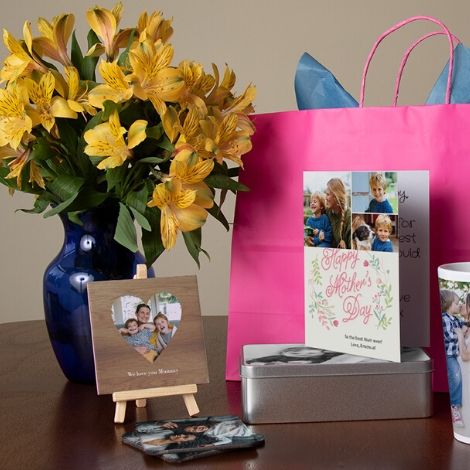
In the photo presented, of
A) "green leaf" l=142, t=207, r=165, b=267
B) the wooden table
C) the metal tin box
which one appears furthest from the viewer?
"green leaf" l=142, t=207, r=165, b=267

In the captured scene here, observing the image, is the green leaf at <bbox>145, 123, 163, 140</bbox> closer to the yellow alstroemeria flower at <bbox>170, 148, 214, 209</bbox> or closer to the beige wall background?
the yellow alstroemeria flower at <bbox>170, 148, 214, 209</bbox>

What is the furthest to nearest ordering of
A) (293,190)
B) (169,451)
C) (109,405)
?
(293,190) < (109,405) < (169,451)

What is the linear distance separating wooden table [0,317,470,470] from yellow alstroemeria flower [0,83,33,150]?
1.07ft

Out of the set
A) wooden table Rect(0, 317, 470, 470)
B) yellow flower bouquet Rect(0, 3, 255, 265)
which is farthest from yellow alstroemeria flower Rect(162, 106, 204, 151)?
wooden table Rect(0, 317, 470, 470)

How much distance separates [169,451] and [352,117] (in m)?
0.52

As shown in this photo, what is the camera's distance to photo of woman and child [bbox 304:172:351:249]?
3.60 ft

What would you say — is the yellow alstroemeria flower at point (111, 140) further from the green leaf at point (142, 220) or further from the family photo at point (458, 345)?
the family photo at point (458, 345)

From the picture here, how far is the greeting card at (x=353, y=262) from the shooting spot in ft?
3.49

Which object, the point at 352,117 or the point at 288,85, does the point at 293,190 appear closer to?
the point at 352,117

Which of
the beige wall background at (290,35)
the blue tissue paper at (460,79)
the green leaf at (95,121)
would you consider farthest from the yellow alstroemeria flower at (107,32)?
the beige wall background at (290,35)

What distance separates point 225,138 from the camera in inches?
45.9

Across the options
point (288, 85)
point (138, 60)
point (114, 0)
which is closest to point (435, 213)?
point (138, 60)

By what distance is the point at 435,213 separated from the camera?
3.92 feet

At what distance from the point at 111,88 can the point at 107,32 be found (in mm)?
119
